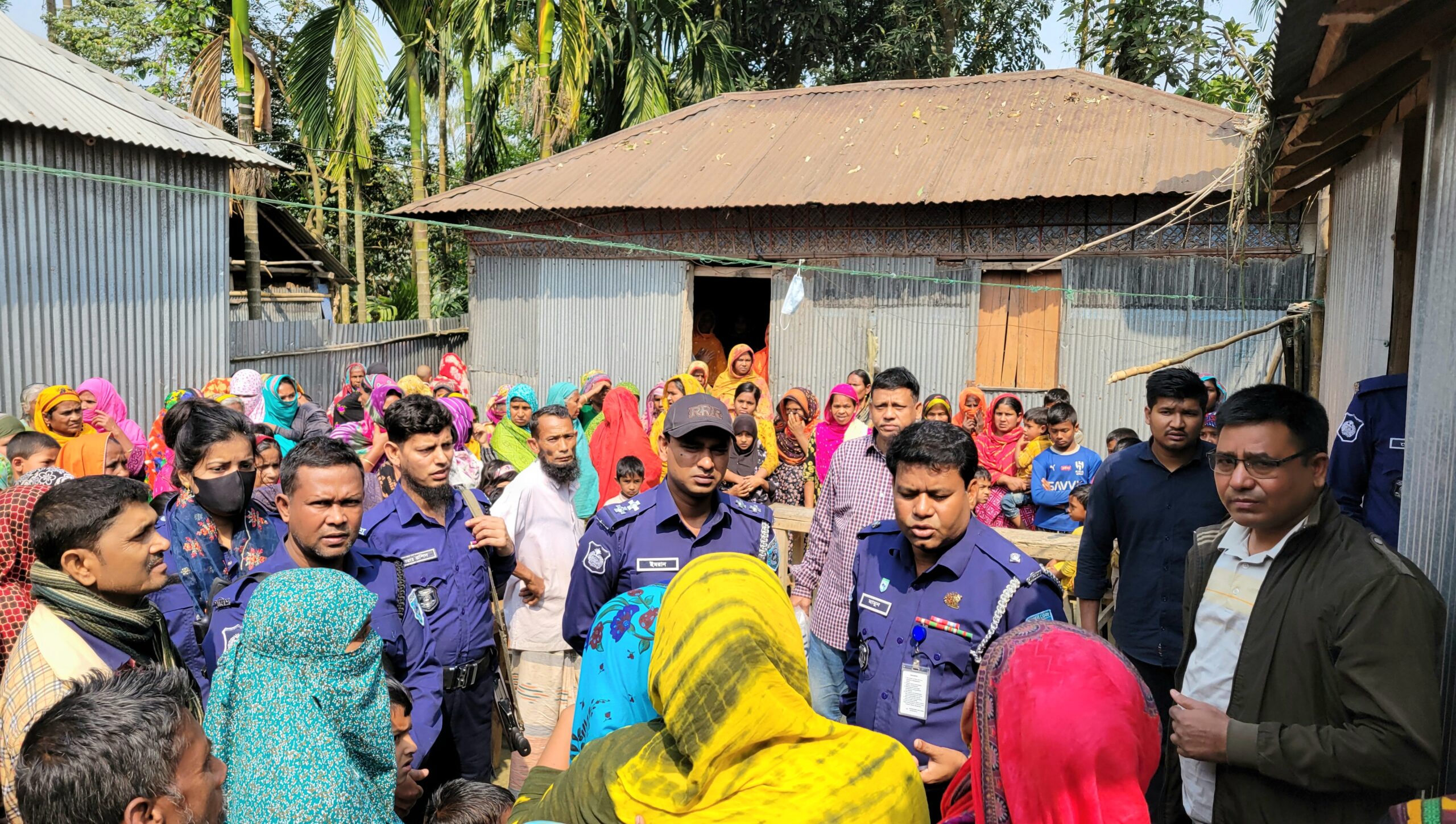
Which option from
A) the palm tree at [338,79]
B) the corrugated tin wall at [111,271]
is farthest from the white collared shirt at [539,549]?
the palm tree at [338,79]

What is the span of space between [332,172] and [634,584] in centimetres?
1589

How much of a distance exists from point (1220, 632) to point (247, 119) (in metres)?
13.9

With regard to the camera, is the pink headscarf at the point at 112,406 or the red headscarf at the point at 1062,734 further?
the pink headscarf at the point at 112,406

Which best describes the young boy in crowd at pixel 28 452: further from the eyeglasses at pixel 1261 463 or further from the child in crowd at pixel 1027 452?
the child in crowd at pixel 1027 452

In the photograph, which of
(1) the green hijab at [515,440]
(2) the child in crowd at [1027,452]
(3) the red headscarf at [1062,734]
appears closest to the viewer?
(3) the red headscarf at [1062,734]

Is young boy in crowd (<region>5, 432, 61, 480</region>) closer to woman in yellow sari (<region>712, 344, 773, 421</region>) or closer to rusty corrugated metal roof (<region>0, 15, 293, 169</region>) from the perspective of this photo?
rusty corrugated metal roof (<region>0, 15, 293, 169</region>)

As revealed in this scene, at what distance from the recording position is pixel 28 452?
5.42m

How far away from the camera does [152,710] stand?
6.00 ft

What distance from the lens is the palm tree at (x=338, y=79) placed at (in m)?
15.6

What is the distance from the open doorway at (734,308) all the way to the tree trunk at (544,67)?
3.66 metres

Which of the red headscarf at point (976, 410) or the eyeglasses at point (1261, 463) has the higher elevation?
the eyeglasses at point (1261, 463)

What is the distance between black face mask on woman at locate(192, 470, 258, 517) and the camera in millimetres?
3799

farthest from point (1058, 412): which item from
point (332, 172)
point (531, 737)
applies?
point (332, 172)

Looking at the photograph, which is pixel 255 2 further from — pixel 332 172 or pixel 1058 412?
pixel 1058 412
